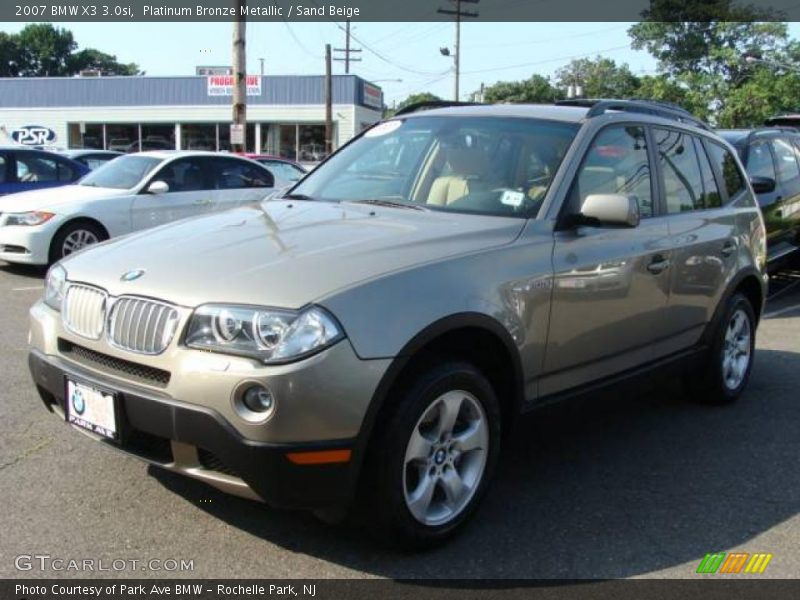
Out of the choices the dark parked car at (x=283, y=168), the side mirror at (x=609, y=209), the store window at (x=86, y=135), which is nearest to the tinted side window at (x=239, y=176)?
the dark parked car at (x=283, y=168)

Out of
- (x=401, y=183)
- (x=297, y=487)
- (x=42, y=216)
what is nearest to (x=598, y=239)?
(x=401, y=183)

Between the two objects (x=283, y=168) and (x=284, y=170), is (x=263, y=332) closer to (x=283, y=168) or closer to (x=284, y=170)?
(x=284, y=170)

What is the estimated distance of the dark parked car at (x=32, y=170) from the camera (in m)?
11.5

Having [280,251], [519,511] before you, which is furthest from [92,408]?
[519,511]

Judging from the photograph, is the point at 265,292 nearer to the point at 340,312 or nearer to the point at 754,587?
the point at 340,312

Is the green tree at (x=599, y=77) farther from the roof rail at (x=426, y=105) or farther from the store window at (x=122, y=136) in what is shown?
the roof rail at (x=426, y=105)

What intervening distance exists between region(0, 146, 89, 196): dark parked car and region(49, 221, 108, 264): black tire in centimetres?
233

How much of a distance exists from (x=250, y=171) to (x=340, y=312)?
909 cm

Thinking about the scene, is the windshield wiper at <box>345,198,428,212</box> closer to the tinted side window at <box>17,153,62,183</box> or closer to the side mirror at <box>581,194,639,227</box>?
the side mirror at <box>581,194,639,227</box>

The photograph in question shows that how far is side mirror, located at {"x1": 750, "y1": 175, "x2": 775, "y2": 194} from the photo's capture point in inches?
331

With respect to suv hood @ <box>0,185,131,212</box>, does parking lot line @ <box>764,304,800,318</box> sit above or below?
below

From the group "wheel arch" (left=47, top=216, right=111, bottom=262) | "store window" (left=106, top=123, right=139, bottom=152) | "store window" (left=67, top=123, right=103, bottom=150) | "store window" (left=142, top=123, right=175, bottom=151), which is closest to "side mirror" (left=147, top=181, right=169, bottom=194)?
"wheel arch" (left=47, top=216, right=111, bottom=262)

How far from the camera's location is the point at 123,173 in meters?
10.6

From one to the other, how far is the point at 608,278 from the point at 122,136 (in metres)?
41.6
